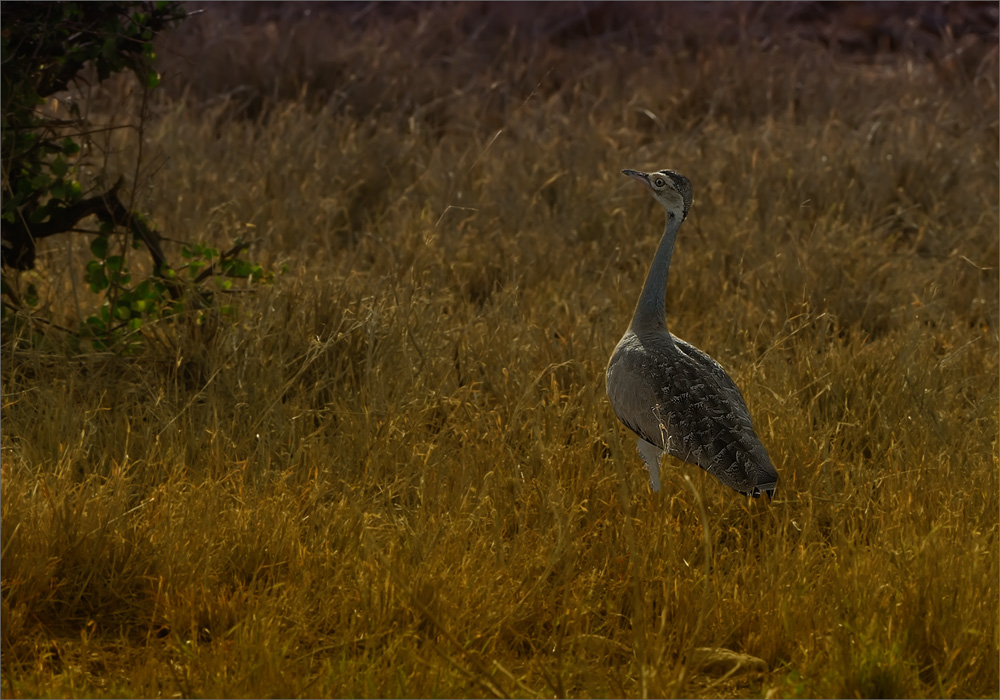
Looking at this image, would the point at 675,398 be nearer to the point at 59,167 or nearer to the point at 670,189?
the point at 670,189

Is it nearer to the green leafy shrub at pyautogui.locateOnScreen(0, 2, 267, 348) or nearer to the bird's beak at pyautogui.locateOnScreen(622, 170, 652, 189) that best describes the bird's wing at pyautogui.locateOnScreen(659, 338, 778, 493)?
the bird's beak at pyautogui.locateOnScreen(622, 170, 652, 189)

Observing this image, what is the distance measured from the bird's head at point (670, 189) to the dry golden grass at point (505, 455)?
59 cm

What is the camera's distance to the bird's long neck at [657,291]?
3955 mm

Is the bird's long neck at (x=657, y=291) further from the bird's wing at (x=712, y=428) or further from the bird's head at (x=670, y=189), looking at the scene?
the bird's wing at (x=712, y=428)

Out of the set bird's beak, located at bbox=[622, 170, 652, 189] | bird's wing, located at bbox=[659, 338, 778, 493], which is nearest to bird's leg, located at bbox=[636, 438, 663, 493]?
bird's wing, located at bbox=[659, 338, 778, 493]

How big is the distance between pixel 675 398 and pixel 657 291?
1.72 feet

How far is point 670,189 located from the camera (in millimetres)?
3977

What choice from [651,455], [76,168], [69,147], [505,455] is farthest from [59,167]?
[651,455]

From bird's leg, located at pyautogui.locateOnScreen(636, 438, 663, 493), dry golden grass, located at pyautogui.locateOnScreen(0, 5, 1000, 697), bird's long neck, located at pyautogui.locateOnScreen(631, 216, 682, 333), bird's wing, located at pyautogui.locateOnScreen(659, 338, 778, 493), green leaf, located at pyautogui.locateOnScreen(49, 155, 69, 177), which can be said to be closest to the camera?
dry golden grass, located at pyautogui.locateOnScreen(0, 5, 1000, 697)

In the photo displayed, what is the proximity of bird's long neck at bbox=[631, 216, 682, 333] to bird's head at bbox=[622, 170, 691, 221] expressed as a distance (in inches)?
1.4

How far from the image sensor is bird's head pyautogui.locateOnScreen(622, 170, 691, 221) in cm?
397

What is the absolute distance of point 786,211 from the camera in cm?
701

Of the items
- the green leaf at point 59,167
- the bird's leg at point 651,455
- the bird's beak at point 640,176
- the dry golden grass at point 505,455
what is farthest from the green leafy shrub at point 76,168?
the bird's leg at point 651,455

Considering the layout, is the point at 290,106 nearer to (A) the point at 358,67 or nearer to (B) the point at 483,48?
(A) the point at 358,67
